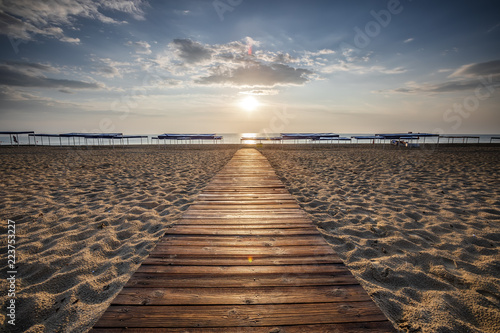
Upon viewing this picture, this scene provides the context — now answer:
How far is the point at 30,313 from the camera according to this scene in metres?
1.99

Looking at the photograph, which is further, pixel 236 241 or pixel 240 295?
pixel 236 241

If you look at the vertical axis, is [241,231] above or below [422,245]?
above

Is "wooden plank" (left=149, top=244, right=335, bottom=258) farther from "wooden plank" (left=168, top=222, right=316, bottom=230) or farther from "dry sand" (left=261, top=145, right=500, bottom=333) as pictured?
"dry sand" (left=261, top=145, right=500, bottom=333)

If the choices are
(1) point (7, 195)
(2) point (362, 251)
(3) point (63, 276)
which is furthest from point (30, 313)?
(1) point (7, 195)

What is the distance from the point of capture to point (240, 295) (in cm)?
Result: 163

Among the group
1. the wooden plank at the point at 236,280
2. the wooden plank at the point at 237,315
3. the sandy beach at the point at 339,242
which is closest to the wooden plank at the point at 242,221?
the sandy beach at the point at 339,242

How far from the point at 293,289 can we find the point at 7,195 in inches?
312

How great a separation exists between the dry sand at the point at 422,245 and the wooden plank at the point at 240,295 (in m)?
0.85

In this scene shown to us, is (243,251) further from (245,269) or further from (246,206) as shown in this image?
(246,206)

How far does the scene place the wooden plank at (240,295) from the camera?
1.55 meters

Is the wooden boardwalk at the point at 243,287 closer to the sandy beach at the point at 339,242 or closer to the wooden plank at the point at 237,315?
the wooden plank at the point at 237,315

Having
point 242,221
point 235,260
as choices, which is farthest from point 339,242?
point 235,260

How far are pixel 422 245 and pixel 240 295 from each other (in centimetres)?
330

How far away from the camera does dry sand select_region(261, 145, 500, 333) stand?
6.73 ft
